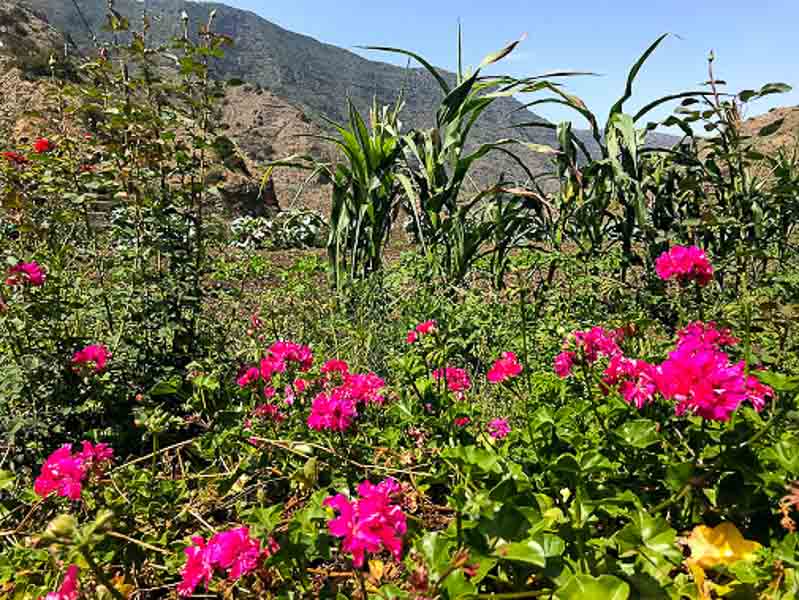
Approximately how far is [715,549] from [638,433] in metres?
0.25

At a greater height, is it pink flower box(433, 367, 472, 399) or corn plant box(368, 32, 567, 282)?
corn plant box(368, 32, 567, 282)

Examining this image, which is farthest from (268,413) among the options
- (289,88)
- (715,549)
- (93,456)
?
(289,88)

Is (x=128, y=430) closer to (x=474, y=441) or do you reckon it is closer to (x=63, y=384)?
(x=63, y=384)

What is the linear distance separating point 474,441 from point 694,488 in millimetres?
555

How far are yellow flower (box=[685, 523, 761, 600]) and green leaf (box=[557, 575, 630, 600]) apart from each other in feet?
1.14

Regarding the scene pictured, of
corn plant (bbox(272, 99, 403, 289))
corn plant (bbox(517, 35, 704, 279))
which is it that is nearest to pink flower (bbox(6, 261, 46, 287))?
corn plant (bbox(272, 99, 403, 289))

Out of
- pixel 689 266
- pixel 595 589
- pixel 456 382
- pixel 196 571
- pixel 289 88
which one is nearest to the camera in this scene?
pixel 595 589

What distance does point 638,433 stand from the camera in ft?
3.71

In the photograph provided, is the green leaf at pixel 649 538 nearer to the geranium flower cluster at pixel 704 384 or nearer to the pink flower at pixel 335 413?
the geranium flower cluster at pixel 704 384

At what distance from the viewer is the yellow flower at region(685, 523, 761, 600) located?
1053 millimetres

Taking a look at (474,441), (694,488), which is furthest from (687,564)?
(474,441)

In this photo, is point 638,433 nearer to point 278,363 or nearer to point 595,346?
→ point 595,346

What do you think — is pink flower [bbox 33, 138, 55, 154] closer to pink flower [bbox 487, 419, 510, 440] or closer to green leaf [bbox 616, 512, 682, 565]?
pink flower [bbox 487, 419, 510, 440]

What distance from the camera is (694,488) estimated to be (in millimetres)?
1057
